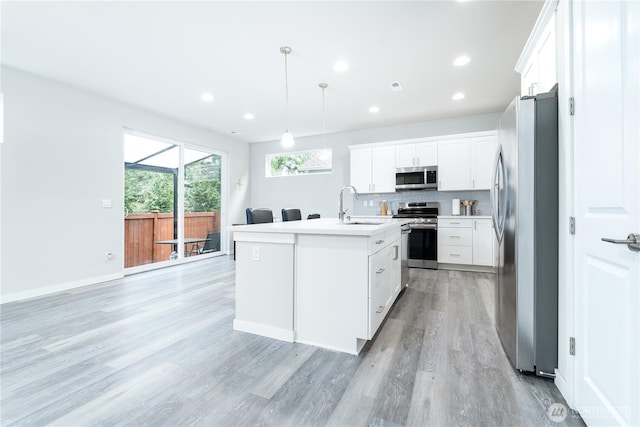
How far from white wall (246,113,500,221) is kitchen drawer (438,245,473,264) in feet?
6.52

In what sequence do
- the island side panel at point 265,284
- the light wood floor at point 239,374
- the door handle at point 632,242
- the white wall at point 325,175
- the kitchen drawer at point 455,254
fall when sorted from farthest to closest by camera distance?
1. the white wall at point 325,175
2. the kitchen drawer at point 455,254
3. the island side panel at point 265,284
4. the light wood floor at point 239,374
5. the door handle at point 632,242

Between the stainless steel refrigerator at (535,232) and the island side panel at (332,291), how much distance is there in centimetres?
93

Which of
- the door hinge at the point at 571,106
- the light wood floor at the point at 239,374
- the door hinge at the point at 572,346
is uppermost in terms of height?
the door hinge at the point at 571,106

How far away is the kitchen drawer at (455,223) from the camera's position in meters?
4.56

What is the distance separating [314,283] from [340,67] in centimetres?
255

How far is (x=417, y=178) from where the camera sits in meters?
5.00

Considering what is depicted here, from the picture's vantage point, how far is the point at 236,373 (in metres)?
1.74

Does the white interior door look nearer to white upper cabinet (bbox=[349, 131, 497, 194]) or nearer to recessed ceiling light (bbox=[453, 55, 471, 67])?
recessed ceiling light (bbox=[453, 55, 471, 67])

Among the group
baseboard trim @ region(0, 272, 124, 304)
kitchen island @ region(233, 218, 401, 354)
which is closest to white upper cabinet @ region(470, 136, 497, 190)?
kitchen island @ region(233, 218, 401, 354)

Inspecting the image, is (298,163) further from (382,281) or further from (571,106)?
(571,106)

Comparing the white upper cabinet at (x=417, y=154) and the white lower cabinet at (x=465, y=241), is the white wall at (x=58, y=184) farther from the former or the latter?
the white lower cabinet at (x=465, y=241)

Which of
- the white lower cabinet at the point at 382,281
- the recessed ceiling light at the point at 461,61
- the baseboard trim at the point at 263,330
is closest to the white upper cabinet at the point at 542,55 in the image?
the recessed ceiling light at the point at 461,61

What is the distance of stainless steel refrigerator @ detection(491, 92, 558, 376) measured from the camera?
5.28 feet

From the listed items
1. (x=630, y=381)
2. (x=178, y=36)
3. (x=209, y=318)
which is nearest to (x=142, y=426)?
(x=209, y=318)
